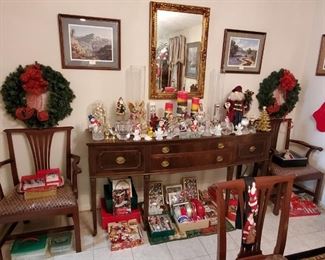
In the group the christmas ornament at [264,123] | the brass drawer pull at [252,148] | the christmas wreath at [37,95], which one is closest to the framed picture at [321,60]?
the christmas ornament at [264,123]

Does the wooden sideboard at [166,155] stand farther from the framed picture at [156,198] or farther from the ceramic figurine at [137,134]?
the framed picture at [156,198]

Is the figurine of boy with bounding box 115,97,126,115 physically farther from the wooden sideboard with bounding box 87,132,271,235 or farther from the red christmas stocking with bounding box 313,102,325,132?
the red christmas stocking with bounding box 313,102,325,132

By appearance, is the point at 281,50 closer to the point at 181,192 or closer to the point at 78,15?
the point at 181,192

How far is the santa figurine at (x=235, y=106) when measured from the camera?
234cm

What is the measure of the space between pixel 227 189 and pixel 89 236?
4.84 ft

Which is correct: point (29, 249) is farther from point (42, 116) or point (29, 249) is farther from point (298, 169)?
point (298, 169)

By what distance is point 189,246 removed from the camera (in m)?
2.01

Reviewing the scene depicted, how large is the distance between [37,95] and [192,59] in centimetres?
140

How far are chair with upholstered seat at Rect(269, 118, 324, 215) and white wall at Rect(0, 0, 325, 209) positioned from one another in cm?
15

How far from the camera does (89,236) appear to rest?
82.1 inches

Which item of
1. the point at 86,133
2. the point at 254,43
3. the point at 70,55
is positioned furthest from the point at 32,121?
the point at 254,43

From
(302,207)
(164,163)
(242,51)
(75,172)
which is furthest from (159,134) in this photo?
(302,207)

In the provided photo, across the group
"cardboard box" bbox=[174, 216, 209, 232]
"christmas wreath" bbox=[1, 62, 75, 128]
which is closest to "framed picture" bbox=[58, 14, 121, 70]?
"christmas wreath" bbox=[1, 62, 75, 128]

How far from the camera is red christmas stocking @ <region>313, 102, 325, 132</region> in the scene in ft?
8.32
